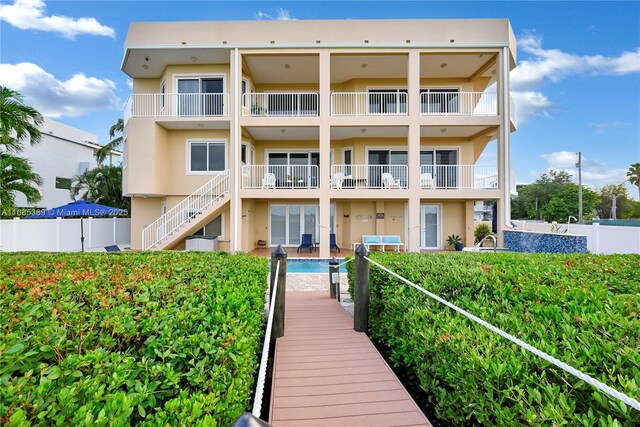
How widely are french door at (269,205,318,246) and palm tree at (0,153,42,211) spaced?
10.3 metres

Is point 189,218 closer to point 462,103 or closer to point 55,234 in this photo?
point 55,234

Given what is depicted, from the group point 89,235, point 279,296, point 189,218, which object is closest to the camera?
point 279,296

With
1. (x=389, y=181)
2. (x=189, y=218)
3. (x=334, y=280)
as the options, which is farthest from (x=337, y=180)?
(x=334, y=280)

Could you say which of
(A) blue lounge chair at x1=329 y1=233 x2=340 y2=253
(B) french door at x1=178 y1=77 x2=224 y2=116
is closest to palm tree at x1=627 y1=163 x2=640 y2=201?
(A) blue lounge chair at x1=329 y1=233 x2=340 y2=253

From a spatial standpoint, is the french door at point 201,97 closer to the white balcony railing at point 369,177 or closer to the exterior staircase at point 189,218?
the exterior staircase at point 189,218

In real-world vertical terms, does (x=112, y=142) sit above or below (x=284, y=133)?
above

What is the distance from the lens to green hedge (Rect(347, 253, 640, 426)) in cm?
171

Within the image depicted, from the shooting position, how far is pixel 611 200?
48.6 meters

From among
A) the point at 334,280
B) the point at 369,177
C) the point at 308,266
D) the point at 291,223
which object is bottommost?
the point at 308,266

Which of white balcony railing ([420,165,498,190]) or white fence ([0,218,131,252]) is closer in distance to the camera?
white fence ([0,218,131,252])

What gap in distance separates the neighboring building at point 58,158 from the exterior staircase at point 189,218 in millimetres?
19867

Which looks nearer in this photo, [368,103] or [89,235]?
[89,235]

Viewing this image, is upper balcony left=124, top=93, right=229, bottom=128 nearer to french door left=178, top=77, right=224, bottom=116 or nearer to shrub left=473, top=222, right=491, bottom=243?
french door left=178, top=77, right=224, bottom=116

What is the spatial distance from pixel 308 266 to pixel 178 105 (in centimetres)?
989
